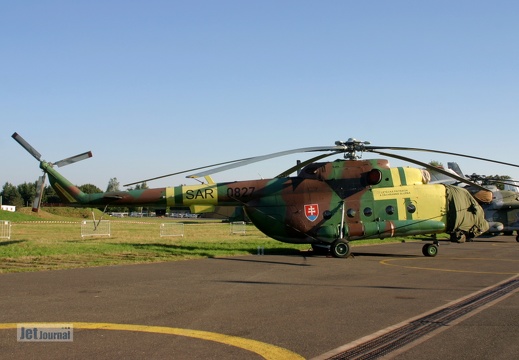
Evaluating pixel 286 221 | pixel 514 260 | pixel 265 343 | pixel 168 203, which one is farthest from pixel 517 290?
pixel 168 203

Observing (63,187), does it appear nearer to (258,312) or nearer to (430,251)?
(258,312)

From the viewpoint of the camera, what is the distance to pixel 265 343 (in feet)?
22.4

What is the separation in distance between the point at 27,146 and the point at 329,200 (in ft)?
42.0

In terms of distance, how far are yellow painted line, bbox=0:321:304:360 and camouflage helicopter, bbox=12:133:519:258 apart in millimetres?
13746

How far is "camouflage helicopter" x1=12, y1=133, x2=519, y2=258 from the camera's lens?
2161 cm

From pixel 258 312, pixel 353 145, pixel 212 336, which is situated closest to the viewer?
pixel 212 336

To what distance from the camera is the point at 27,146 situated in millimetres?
20875

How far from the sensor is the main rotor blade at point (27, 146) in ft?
67.4

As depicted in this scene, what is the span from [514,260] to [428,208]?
3926 millimetres

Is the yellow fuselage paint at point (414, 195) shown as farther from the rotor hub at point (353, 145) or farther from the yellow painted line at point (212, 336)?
the yellow painted line at point (212, 336)

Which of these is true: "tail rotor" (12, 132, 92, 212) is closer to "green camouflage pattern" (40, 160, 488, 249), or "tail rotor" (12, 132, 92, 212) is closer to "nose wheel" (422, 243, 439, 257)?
"green camouflage pattern" (40, 160, 488, 249)

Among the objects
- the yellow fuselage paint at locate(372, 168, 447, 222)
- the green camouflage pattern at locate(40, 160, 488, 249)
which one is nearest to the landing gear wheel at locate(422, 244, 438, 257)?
the green camouflage pattern at locate(40, 160, 488, 249)

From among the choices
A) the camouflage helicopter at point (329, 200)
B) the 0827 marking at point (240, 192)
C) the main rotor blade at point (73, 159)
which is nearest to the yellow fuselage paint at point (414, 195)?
the camouflage helicopter at point (329, 200)

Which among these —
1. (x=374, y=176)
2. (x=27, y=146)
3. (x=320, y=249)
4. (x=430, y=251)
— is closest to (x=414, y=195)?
(x=374, y=176)
